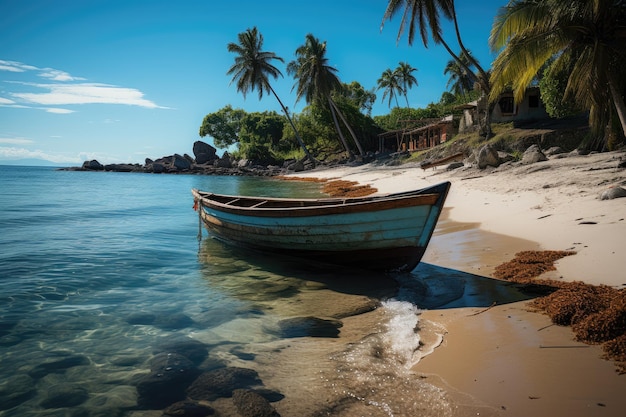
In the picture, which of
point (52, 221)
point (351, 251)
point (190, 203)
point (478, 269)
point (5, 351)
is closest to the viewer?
point (5, 351)

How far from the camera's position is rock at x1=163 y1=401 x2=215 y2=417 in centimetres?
306

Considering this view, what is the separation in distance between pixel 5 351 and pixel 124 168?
7570 centimetres

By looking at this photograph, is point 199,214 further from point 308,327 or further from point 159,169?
point 159,169

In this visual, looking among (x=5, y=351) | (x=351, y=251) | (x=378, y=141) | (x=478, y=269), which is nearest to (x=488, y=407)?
(x=478, y=269)

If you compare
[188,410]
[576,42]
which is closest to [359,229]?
[188,410]

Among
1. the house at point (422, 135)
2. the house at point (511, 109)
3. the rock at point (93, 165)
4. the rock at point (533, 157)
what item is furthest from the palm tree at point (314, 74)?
the rock at point (93, 165)

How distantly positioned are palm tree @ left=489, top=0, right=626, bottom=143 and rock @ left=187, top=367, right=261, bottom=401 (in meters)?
12.4

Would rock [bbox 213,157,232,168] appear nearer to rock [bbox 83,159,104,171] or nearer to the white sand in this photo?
rock [bbox 83,159,104,171]

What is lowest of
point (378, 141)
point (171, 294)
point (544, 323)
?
point (171, 294)

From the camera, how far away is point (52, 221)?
14773mm

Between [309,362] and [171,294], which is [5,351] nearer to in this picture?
[171,294]

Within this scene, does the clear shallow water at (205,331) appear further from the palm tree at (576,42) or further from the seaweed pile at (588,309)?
the palm tree at (576,42)

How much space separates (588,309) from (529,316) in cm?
58

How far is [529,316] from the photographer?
4.15 m
